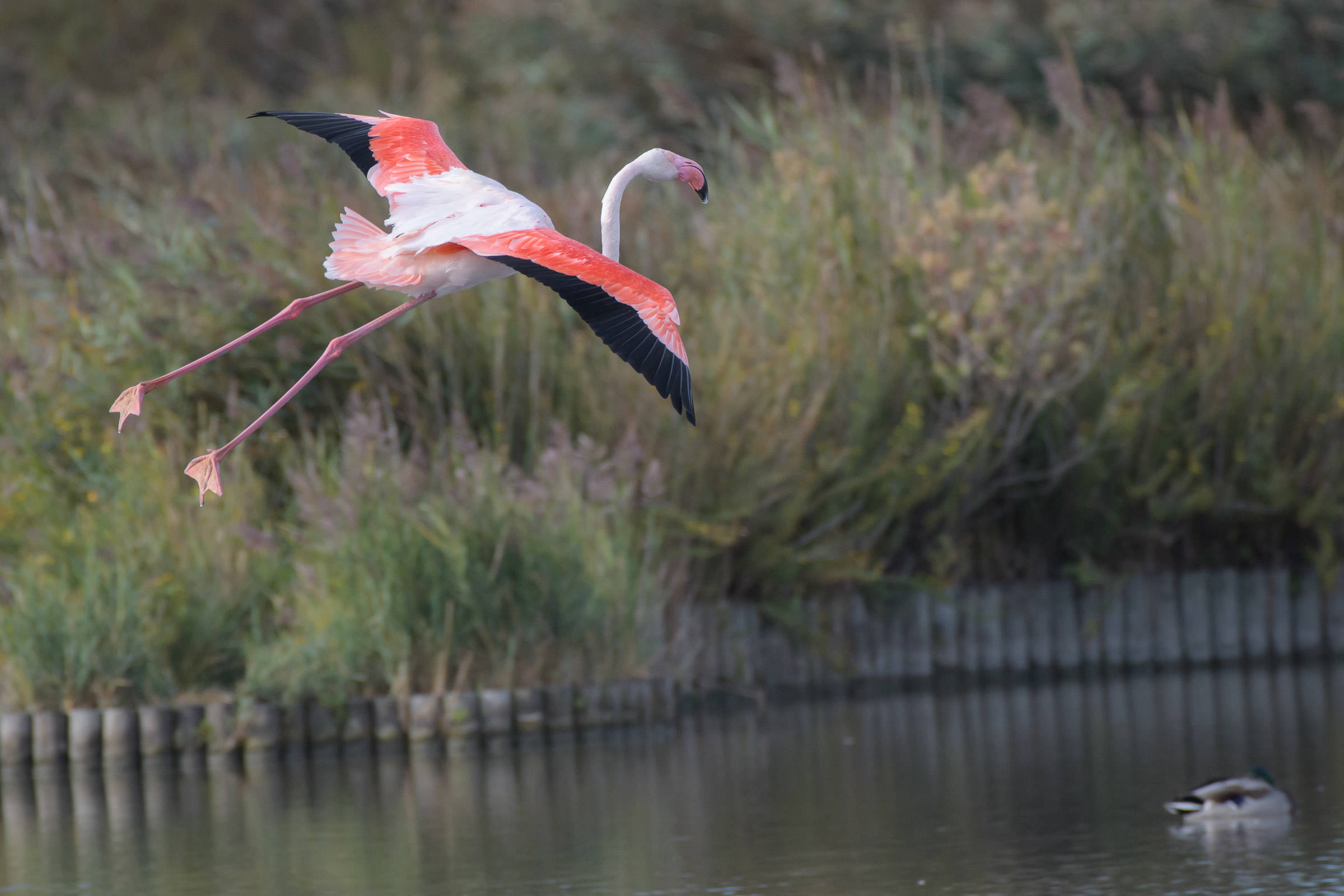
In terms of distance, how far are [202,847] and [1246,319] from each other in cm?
876

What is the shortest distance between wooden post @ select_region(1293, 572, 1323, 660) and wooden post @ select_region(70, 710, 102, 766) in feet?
27.2

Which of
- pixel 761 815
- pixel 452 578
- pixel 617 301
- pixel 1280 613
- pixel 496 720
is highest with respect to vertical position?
pixel 617 301

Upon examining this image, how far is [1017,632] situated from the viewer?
1498 cm

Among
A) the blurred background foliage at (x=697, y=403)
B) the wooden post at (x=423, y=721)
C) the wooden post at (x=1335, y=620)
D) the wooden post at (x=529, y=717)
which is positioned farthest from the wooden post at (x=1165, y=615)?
the wooden post at (x=423, y=721)

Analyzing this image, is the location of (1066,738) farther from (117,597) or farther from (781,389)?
(117,597)

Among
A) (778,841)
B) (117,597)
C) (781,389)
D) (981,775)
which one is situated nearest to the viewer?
(778,841)

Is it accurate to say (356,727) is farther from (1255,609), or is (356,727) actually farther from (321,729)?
(1255,609)

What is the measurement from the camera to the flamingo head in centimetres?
726

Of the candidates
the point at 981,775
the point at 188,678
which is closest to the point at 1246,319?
the point at 981,775

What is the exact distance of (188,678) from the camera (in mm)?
12555

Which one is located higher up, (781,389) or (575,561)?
(781,389)

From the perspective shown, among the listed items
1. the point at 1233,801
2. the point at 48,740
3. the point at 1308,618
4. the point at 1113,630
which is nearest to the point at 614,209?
the point at 1233,801

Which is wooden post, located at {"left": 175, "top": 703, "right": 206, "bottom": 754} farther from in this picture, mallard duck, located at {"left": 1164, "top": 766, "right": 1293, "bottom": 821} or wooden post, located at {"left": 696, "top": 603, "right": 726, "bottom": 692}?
mallard duck, located at {"left": 1164, "top": 766, "right": 1293, "bottom": 821}

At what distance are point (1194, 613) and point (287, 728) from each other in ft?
21.8
